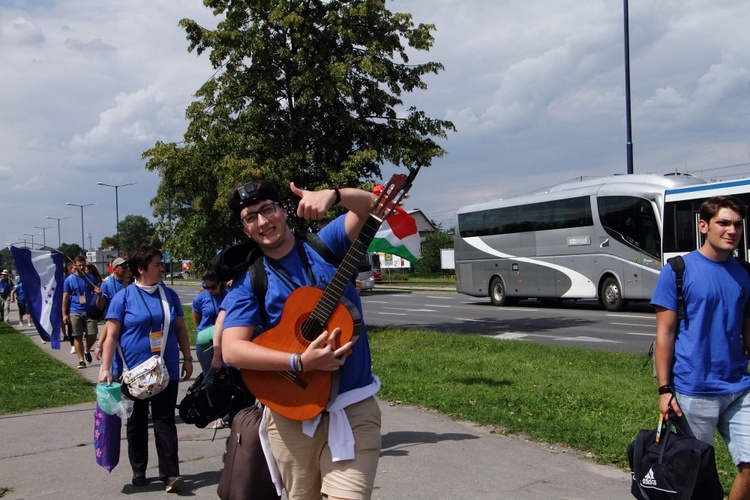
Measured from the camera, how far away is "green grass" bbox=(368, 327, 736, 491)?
244 inches

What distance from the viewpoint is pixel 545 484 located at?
197 inches

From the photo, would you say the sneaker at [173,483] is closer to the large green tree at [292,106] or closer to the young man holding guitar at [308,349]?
the young man holding guitar at [308,349]

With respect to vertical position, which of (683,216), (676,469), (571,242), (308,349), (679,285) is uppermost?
(683,216)

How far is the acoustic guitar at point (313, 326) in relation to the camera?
9.27 feet

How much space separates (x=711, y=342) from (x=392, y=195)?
1911 millimetres

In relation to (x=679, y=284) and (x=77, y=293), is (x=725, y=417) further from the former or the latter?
(x=77, y=293)

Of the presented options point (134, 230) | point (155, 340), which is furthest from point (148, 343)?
point (134, 230)

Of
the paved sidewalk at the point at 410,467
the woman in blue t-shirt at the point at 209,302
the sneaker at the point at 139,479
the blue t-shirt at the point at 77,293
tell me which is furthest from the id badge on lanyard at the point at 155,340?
the blue t-shirt at the point at 77,293

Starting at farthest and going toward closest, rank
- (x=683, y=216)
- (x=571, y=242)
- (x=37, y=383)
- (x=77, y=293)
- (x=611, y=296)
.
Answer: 1. (x=571, y=242)
2. (x=611, y=296)
3. (x=683, y=216)
4. (x=77, y=293)
5. (x=37, y=383)

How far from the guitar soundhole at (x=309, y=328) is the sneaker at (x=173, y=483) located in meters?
2.93

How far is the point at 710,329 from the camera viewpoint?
3.70 meters

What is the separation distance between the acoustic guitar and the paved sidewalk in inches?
90.4

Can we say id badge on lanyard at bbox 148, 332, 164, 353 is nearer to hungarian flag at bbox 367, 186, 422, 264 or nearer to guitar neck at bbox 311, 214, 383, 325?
hungarian flag at bbox 367, 186, 422, 264

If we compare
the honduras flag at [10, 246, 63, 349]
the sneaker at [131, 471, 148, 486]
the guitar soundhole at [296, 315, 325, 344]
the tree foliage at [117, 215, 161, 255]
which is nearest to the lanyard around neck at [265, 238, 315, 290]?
the guitar soundhole at [296, 315, 325, 344]
